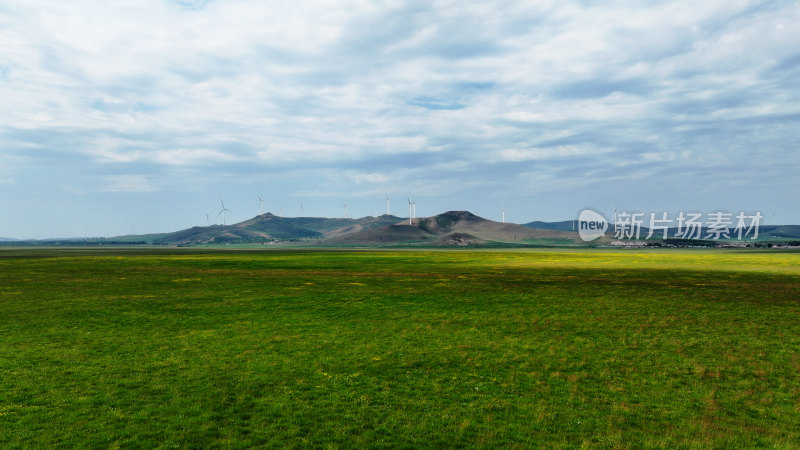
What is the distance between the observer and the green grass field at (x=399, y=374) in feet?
51.8

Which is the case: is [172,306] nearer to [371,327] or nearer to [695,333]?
[371,327]

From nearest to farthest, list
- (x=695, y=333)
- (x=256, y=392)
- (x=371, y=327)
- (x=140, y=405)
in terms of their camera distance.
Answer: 1. (x=140, y=405)
2. (x=256, y=392)
3. (x=695, y=333)
4. (x=371, y=327)

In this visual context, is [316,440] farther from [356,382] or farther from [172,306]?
[172,306]

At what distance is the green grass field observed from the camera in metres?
15.8

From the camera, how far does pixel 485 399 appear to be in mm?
19016

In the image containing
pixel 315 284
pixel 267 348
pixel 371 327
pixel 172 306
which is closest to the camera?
pixel 267 348

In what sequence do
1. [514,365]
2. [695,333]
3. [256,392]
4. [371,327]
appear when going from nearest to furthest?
[256,392]
[514,365]
[695,333]
[371,327]

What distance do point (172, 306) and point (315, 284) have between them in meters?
22.5

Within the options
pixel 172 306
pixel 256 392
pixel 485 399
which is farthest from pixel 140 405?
pixel 172 306

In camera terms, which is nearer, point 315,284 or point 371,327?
point 371,327

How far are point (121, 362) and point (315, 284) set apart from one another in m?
38.9

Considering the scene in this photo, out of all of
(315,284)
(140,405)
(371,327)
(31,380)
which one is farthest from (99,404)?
(315,284)

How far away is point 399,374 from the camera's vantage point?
2227 cm

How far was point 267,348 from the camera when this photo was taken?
2712 cm
